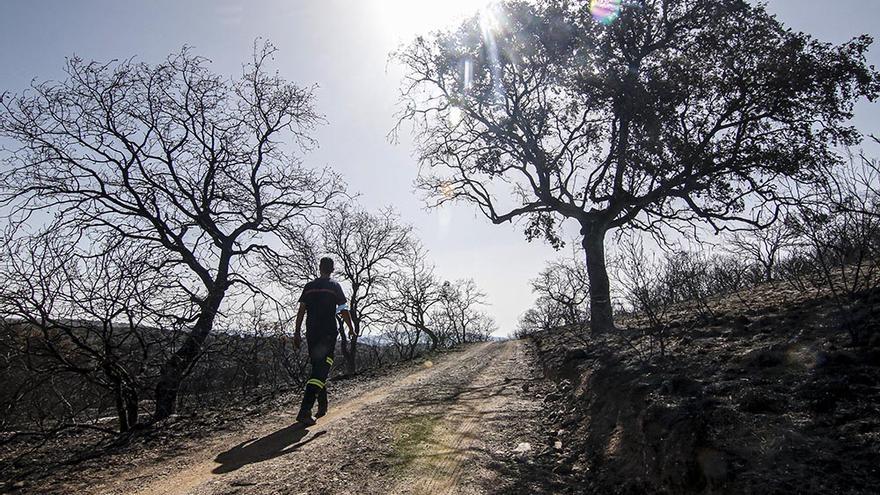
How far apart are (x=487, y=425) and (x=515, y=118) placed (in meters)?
10.9

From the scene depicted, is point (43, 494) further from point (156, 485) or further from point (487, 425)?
point (487, 425)

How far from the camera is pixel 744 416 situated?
111 inches

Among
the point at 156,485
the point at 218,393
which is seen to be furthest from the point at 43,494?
the point at 218,393

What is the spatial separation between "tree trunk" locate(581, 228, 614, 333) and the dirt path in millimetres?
6060

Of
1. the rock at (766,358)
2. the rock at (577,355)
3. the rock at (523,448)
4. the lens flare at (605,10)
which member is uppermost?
the lens flare at (605,10)

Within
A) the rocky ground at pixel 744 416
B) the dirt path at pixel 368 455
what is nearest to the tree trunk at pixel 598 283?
the dirt path at pixel 368 455

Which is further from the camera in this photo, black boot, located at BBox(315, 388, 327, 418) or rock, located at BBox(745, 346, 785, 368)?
black boot, located at BBox(315, 388, 327, 418)

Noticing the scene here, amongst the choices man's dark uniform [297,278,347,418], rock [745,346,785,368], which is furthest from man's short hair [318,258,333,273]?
rock [745,346,785,368]

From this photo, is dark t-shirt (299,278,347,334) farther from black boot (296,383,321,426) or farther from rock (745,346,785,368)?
rock (745,346,785,368)

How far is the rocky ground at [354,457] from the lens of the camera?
3.60m

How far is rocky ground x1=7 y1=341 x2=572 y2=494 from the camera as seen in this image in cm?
360

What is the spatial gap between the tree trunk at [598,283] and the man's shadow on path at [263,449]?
28.9 feet

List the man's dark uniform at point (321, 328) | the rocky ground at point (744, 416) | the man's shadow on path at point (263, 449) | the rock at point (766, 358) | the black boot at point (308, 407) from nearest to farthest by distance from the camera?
1. the rocky ground at point (744, 416)
2. the rock at point (766, 358)
3. the man's shadow on path at point (263, 449)
4. the black boot at point (308, 407)
5. the man's dark uniform at point (321, 328)

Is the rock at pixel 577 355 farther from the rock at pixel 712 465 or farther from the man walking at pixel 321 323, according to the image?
the rock at pixel 712 465
